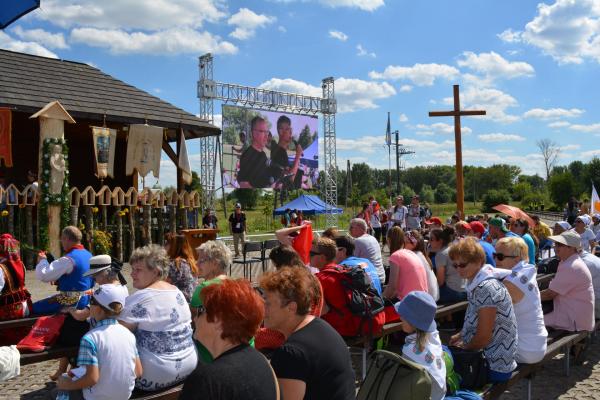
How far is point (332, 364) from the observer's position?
2.54 metres

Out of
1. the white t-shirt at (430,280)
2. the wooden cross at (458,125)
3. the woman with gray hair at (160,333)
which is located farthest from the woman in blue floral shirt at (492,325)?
the wooden cross at (458,125)

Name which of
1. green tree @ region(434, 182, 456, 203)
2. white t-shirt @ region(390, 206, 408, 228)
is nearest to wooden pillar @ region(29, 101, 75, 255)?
white t-shirt @ region(390, 206, 408, 228)

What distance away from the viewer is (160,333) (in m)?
3.61

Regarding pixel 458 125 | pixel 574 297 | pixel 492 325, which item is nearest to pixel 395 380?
pixel 492 325

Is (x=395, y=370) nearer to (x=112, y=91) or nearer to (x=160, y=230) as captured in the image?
(x=160, y=230)

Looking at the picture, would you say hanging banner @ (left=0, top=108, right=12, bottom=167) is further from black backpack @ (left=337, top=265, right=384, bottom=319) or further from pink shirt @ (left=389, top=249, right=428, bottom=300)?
black backpack @ (left=337, top=265, right=384, bottom=319)

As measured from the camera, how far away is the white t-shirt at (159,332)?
3.58 m

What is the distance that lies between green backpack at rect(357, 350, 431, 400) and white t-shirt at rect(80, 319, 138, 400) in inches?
57.0

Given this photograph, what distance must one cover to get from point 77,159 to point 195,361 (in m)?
17.0

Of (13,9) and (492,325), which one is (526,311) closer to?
(492,325)

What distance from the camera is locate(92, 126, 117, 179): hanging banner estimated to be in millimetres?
13578

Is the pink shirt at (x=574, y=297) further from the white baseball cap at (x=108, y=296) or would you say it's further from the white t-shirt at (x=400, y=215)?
the white t-shirt at (x=400, y=215)

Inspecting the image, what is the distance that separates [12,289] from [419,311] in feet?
14.8

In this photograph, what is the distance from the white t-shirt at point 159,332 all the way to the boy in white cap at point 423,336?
5.13 ft
